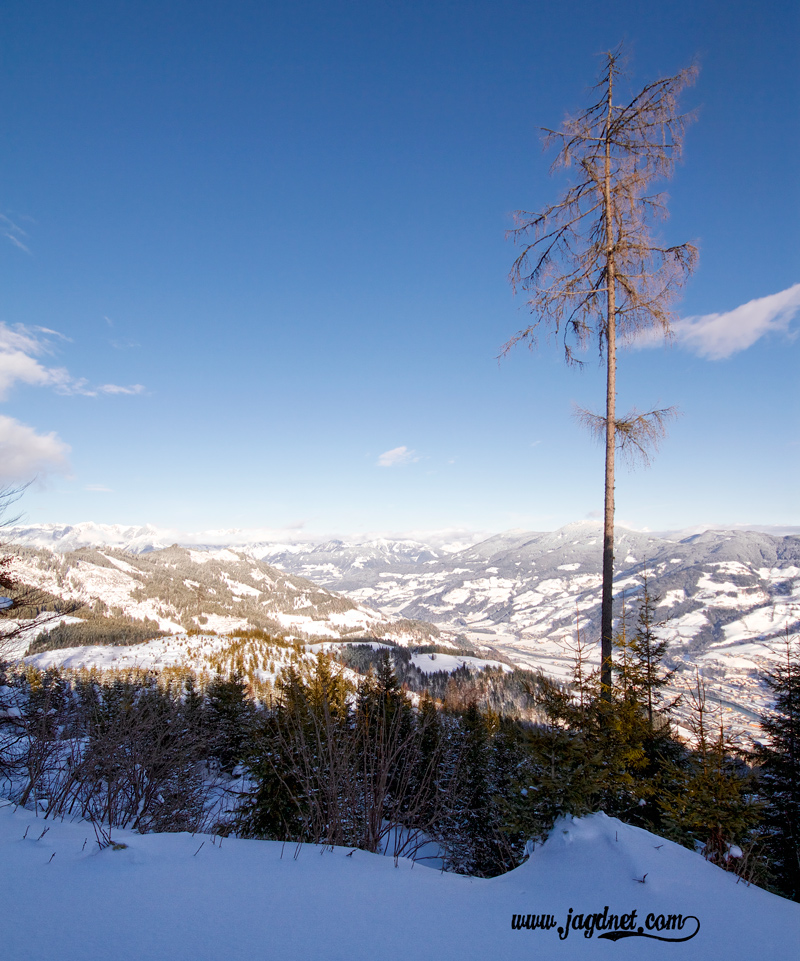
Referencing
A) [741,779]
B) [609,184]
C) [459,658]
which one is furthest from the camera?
[459,658]

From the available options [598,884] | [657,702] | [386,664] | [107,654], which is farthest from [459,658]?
[598,884]

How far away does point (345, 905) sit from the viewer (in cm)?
276

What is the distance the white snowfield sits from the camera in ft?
7.38

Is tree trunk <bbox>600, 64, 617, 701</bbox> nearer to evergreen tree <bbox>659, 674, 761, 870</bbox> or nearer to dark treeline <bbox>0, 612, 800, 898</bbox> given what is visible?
dark treeline <bbox>0, 612, 800, 898</bbox>

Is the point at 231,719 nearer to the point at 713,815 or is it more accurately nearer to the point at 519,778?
the point at 519,778

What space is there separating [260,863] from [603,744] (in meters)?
4.42

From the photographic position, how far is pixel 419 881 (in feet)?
10.9

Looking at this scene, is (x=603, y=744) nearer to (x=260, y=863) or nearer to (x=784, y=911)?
(x=784, y=911)

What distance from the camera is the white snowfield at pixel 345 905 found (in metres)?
2.25

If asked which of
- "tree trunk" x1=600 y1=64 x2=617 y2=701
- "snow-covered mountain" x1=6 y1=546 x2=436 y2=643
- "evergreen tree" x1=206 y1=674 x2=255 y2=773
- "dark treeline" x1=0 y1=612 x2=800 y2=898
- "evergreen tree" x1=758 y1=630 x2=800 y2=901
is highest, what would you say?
"tree trunk" x1=600 y1=64 x2=617 y2=701

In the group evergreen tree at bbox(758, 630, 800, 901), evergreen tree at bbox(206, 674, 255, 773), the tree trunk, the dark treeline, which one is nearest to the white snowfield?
the dark treeline

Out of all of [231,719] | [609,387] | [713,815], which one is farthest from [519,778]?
[231,719]

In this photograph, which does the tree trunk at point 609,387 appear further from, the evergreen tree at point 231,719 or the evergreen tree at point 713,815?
the evergreen tree at point 231,719

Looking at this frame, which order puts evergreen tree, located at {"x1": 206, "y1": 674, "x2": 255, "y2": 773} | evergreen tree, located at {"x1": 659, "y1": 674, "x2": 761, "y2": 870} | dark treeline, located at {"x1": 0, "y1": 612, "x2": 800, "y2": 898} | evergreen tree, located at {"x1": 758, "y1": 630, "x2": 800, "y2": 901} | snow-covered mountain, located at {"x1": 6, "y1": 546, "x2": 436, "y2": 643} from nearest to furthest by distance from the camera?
dark treeline, located at {"x1": 0, "y1": 612, "x2": 800, "y2": 898}, evergreen tree, located at {"x1": 659, "y1": 674, "x2": 761, "y2": 870}, evergreen tree, located at {"x1": 758, "y1": 630, "x2": 800, "y2": 901}, evergreen tree, located at {"x1": 206, "y1": 674, "x2": 255, "y2": 773}, snow-covered mountain, located at {"x1": 6, "y1": 546, "x2": 436, "y2": 643}
